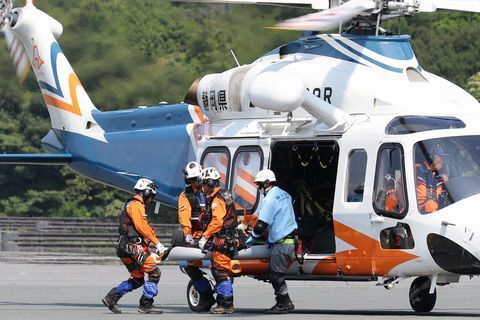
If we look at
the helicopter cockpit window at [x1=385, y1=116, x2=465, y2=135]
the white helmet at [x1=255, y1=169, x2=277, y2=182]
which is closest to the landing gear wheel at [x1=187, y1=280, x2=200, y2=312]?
the white helmet at [x1=255, y1=169, x2=277, y2=182]

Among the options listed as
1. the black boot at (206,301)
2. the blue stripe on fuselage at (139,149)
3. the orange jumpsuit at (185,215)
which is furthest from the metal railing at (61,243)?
the orange jumpsuit at (185,215)

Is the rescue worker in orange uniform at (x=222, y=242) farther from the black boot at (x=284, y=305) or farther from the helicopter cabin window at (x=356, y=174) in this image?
the helicopter cabin window at (x=356, y=174)

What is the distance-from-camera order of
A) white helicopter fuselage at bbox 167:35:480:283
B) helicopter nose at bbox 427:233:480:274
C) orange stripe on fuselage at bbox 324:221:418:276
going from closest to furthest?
helicopter nose at bbox 427:233:480:274
white helicopter fuselage at bbox 167:35:480:283
orange stripe on fuselage at bbox 324:221:418:276

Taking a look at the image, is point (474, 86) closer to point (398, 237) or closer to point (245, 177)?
point (245, 177)

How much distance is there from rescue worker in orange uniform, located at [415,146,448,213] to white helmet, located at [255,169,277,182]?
71.3 inches

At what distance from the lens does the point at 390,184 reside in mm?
15664

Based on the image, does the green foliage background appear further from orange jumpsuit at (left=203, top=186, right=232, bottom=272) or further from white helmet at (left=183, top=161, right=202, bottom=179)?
orange jumpsuit at (left=203, top=186, right=232, bottom=272)

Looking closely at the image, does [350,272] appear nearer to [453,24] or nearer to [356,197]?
[356,197]

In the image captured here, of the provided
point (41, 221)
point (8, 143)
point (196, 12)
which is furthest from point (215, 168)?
point (196, 12)

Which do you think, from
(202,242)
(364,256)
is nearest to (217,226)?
(202,242)

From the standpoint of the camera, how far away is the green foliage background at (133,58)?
35812mm

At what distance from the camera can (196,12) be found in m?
55.8

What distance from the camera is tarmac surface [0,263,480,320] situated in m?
15.8

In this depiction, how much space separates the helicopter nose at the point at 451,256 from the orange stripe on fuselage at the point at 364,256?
29 cm
